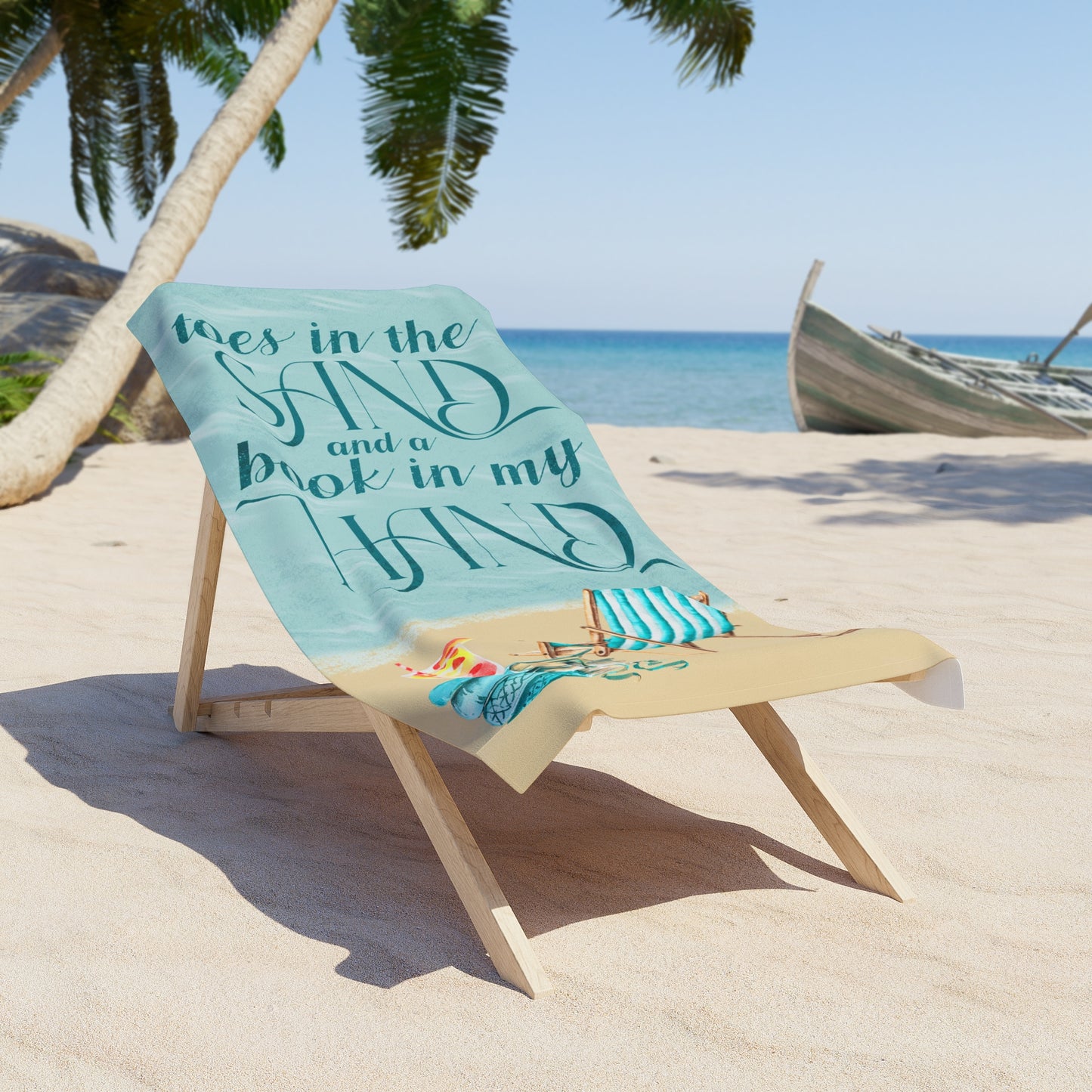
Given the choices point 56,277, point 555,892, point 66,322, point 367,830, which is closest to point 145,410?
point 66,322

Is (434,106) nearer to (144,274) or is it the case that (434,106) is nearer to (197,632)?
(144,274)

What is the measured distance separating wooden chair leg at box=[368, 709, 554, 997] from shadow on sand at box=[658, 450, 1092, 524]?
4.28 metres

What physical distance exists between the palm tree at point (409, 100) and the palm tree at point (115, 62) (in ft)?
1.51

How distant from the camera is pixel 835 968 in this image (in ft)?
5.90

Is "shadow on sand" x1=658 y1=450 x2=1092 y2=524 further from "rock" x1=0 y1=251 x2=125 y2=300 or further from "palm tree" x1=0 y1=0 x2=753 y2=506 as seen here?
"rock" x1=0 y1=251 x2=125 y2=300

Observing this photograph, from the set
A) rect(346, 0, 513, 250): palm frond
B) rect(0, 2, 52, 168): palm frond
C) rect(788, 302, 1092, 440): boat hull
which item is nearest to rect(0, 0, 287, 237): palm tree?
rect(0, 2, 52, 168): palm frond

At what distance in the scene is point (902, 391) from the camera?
10.4 m

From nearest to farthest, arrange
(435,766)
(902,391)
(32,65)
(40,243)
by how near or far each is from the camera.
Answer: (435,766) < (32,65) < (902,391) < (40,243)

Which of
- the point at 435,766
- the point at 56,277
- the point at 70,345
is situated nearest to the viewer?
the point at 435,766

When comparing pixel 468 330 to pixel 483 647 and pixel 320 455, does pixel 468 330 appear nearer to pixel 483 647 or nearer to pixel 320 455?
pixel 320 455

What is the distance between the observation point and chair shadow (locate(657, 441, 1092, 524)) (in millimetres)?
5891

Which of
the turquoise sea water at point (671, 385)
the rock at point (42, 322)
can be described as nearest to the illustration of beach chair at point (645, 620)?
the rock at point (42, 322)

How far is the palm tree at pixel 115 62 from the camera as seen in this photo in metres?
9.48

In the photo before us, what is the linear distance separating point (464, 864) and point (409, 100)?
818cm
